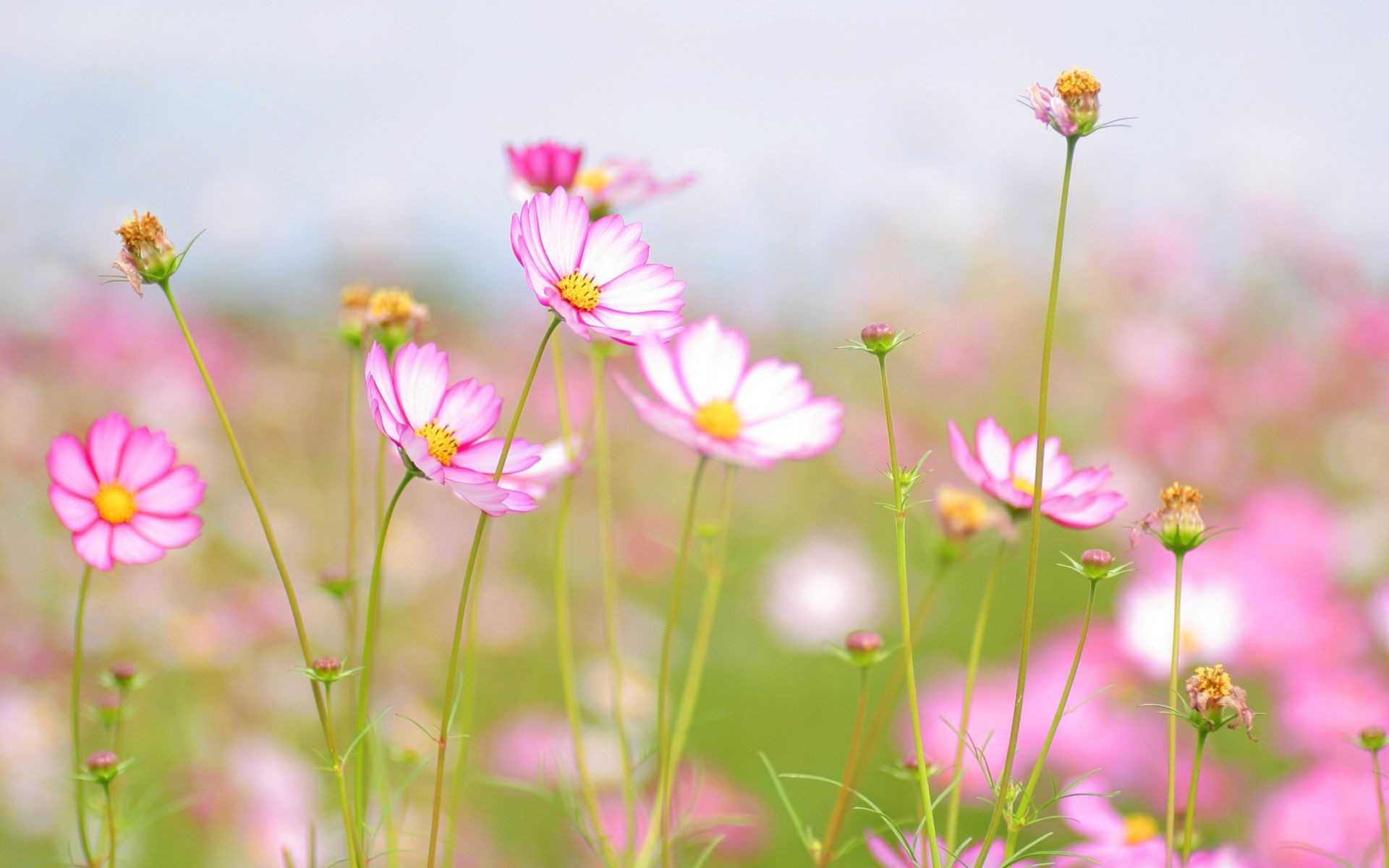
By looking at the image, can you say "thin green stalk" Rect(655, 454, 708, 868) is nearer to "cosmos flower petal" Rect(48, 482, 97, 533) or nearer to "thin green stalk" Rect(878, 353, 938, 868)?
"thin green stalk" Rect(878, 353, 938, 868)

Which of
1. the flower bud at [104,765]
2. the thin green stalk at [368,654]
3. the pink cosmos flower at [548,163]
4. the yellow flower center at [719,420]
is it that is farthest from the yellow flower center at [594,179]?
the flower bud at [104,765]

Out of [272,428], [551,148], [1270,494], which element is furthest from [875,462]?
[551,148]

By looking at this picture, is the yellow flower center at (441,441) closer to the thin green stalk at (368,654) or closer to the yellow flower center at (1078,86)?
the thin green stalk at (368,654)

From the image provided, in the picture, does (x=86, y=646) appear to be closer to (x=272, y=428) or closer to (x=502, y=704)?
(x=502, y=704)

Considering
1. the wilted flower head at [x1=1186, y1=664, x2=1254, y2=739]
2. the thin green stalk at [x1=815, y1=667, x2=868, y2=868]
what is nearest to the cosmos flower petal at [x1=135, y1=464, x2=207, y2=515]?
the thin green stalk at [x1=815, y1=667, x2=868, y2=868]

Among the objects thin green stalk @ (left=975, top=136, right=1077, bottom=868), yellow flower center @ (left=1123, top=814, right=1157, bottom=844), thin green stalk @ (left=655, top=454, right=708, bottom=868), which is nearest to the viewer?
thin green stalk @ (left=975, top=136, right=1077, bottom=868)

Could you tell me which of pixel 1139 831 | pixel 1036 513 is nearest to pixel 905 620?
pixel 1036 513

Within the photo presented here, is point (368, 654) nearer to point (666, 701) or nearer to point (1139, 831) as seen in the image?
point (666, 701)
